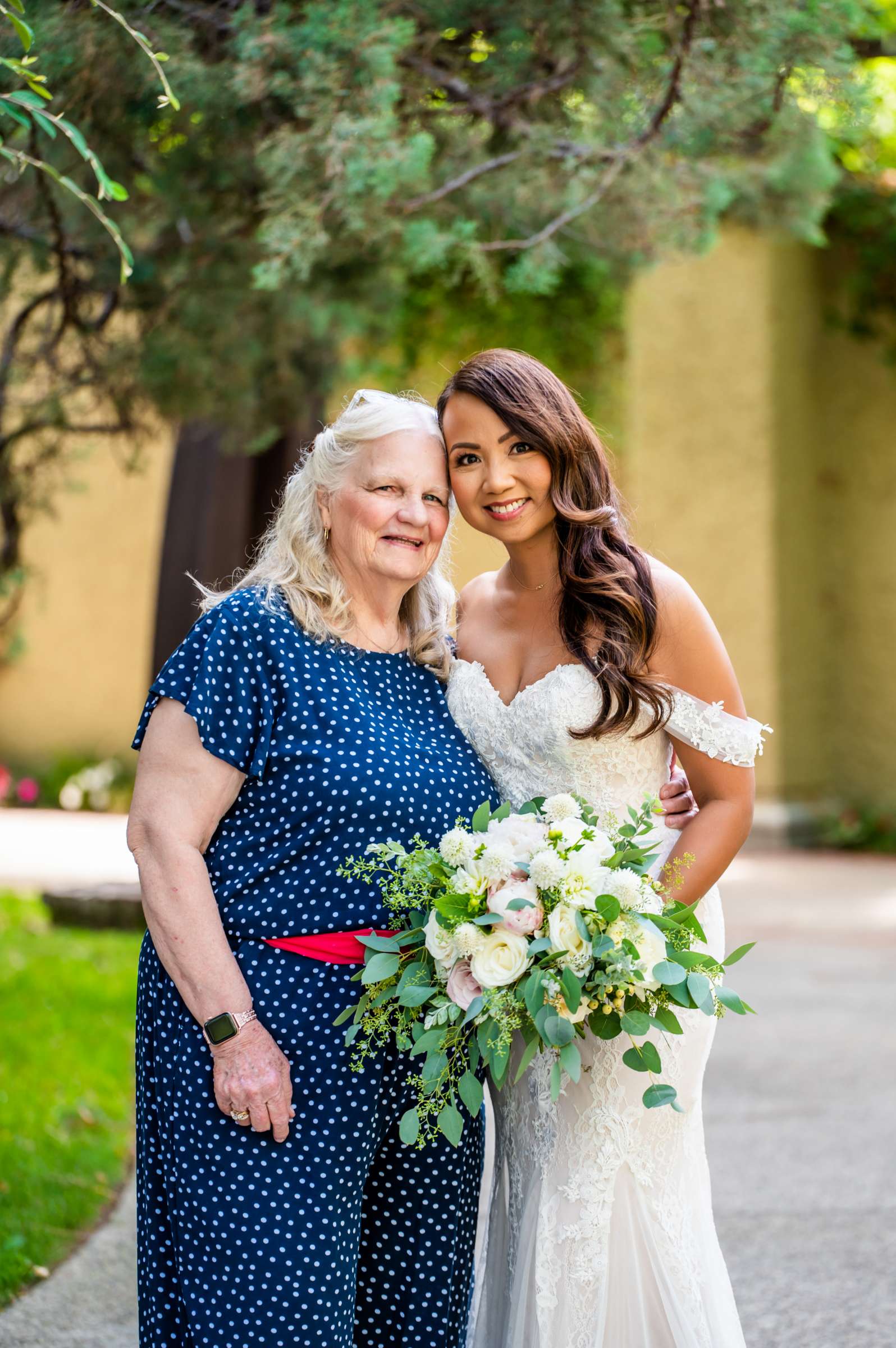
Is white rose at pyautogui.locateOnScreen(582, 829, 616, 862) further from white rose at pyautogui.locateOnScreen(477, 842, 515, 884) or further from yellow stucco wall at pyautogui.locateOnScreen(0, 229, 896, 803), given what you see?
yellow stucco wall at pyautogui.locateOnScreen(0, 229, 896, 803)

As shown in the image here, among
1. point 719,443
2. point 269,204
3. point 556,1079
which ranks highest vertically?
point 719,443

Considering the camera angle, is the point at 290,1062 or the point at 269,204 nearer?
the point at 290,1062

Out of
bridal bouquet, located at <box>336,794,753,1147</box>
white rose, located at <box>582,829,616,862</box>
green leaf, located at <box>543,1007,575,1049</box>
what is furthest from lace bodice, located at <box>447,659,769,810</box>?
green leaf, located at <box>543,1007,575,1049</box>

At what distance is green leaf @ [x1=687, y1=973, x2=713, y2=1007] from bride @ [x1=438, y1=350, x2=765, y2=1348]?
0.31 meters

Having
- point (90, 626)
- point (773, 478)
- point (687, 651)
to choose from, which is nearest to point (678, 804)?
point (687, 651)

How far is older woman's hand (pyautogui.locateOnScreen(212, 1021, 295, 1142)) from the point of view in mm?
2371

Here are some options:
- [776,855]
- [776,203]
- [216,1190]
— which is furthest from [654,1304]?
[776,855]

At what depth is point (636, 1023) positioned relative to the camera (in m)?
2.21

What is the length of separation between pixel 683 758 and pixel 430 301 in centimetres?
989

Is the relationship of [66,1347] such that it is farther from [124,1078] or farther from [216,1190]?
[124,1078]

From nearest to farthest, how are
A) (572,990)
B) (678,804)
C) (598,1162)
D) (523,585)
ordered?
(572,990) < (598,1162) < (678,804) < (523,585)

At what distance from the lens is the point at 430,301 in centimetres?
1198

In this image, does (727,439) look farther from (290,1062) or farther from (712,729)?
(290,1062)

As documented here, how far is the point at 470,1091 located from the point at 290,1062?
0.37m
